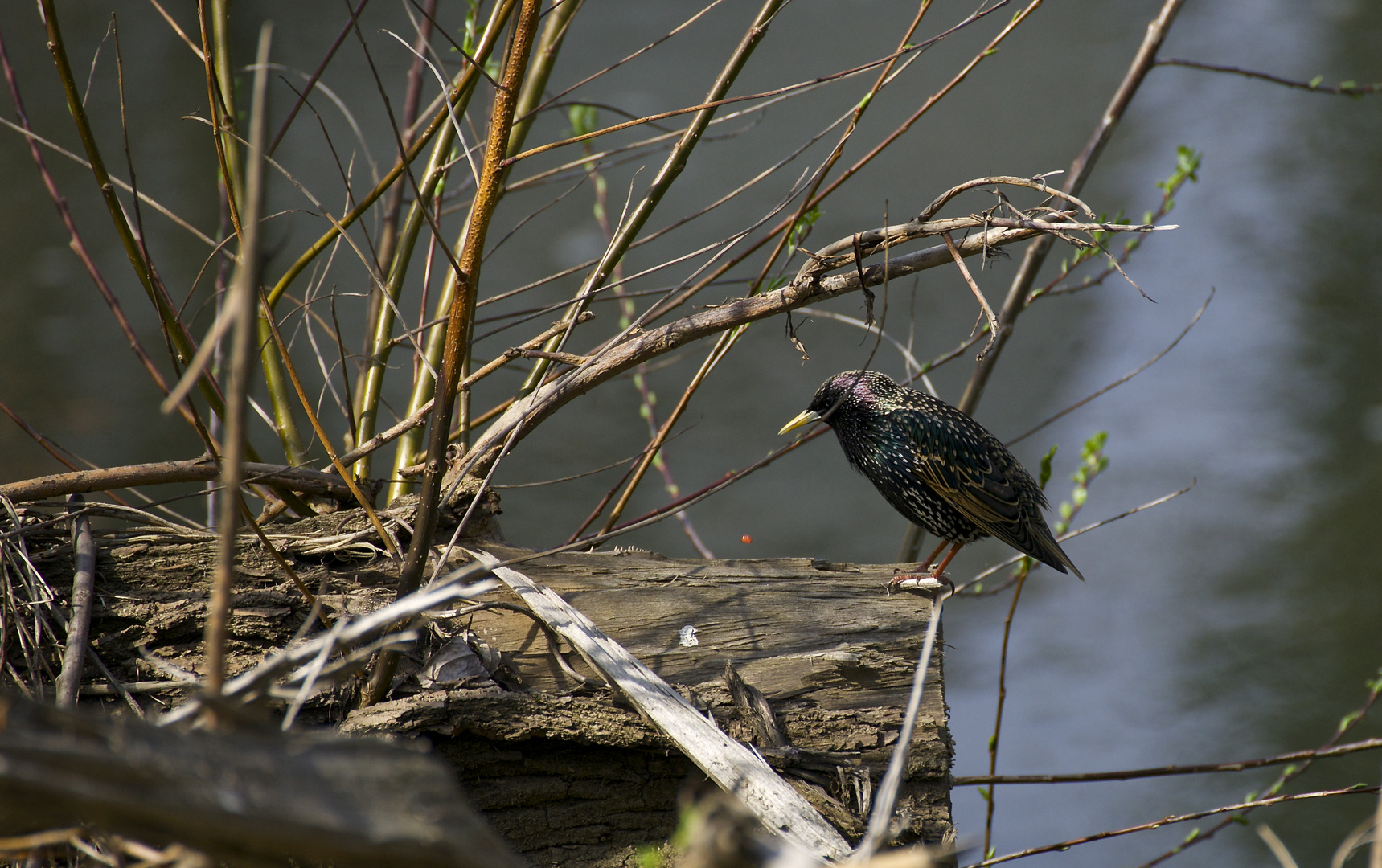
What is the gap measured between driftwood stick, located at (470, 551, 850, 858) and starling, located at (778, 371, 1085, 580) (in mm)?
712

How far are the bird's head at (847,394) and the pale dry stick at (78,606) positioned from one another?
1277mm

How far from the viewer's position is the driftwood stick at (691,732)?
1.11m

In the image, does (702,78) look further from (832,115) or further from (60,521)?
(60,521)

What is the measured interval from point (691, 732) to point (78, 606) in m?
0.88

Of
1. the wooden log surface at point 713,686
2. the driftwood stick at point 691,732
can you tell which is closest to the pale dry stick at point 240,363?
the driftwood stick at point 691,732

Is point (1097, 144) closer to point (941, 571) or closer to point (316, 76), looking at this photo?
point (941, 571)

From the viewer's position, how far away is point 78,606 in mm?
1300

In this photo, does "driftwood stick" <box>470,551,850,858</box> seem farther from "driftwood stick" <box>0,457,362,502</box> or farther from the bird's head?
the bird's head

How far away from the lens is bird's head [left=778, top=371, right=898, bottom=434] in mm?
1991

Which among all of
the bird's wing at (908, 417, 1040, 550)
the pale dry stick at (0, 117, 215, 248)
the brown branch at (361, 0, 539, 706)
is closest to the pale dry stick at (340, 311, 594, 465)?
the brown branch at (361, 0, 539, 706)

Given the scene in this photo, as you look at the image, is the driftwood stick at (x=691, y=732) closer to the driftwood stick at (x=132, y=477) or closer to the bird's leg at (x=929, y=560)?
the driftwood stick at (x=132, y=477)

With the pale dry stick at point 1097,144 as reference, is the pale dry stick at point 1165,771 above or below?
below

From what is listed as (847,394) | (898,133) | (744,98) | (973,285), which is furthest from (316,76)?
(847,394)

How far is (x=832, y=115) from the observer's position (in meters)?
4.22
